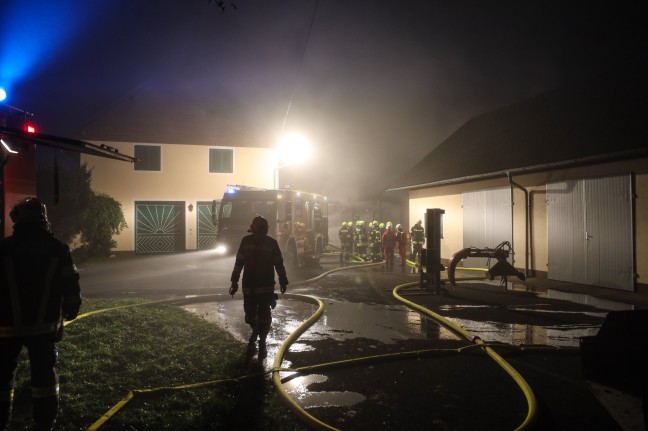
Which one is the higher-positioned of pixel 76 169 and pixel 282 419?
pixel 76 169

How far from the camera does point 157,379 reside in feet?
14.5

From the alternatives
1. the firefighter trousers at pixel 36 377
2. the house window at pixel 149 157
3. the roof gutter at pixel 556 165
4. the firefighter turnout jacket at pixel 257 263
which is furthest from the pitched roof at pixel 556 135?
the house window at pixel 149 157

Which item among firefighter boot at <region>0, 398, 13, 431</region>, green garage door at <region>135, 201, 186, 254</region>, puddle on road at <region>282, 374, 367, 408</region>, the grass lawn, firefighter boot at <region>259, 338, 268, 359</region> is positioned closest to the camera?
firefighter boot at <region>0, 398, 13, 431</region>

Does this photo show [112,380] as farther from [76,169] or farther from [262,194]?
[76,169]

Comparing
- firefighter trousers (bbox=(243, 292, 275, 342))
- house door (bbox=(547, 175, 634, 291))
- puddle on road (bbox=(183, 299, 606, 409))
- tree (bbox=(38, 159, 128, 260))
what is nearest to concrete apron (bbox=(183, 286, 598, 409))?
puddle on road (bbox=(183, 299, 606, 409))

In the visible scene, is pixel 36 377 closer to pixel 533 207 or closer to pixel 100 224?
pixel 533 207

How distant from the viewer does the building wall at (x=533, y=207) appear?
944 centimetres

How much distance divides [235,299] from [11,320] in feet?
20.3

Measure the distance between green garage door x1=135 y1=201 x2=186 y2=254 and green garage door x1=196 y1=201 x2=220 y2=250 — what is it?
84cm

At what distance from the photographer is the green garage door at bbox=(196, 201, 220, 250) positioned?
22.7m

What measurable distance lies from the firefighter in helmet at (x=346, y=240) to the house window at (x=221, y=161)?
9061 mm

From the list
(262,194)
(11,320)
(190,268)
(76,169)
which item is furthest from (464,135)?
(11,320)

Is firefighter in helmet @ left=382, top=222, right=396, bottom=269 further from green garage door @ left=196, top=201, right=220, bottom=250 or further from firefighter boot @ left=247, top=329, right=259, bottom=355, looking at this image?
green garage door @ left=196, top=201, right=220, bottom=250

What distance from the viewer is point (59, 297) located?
11.2ft
